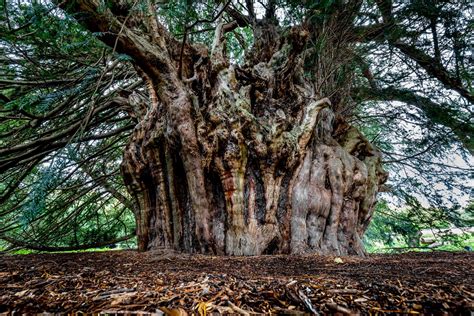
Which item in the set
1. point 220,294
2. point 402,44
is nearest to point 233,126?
point 220,294

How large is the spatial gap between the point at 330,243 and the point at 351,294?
1.73m

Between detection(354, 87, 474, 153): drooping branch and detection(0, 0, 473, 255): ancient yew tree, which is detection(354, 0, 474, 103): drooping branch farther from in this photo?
detection(354, 87, 474, 153): drooping branch

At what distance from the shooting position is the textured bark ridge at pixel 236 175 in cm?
223

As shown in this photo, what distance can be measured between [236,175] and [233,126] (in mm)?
454

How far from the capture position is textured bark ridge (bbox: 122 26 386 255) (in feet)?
7.30

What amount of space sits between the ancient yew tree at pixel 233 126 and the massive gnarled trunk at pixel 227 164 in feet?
0.04

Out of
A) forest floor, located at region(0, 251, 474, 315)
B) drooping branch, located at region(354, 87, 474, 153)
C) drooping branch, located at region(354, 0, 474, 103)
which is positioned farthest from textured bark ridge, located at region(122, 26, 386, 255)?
drooping branch, located at region(354, 87, 474, 153)

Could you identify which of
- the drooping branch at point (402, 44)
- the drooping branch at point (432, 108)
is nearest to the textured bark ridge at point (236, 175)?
the drooping branch at point (402, 44)

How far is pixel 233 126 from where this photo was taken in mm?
2367

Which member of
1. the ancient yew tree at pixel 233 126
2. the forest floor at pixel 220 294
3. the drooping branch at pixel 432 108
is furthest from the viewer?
the drooping branch at pixel 432 108

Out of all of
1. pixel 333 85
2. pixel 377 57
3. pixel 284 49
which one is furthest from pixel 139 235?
pixel 377 57

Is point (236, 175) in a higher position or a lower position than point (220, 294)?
higher

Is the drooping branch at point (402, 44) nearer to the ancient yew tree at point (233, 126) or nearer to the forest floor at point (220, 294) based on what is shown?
the ancient yew tree at point (233, 126)

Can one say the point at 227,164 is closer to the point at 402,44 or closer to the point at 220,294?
the point at 220,294
